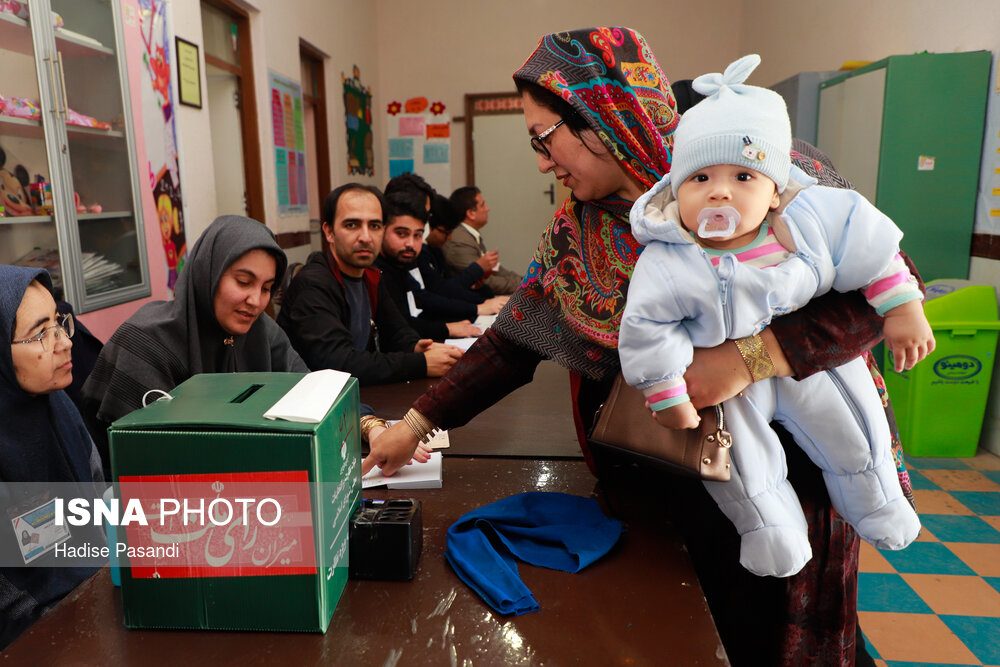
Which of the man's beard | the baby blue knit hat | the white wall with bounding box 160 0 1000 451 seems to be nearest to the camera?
the baby blue knit hat

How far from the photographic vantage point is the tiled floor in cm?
189

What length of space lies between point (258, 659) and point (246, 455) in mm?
221

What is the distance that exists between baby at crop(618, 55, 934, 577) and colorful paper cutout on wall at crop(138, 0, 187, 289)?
8.40 feet

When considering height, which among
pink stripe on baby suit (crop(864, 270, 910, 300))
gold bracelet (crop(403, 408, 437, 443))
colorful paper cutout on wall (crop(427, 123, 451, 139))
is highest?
colorful paper cutout on wall (crop(427, 123, 451, 139))

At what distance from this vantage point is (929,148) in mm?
3422

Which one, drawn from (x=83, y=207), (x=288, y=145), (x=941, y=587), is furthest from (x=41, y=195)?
(x=941, y=587)

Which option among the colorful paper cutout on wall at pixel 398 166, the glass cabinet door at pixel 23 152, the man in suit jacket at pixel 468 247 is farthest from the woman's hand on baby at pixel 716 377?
the colorful paper cutout on wall at pixel 398 166

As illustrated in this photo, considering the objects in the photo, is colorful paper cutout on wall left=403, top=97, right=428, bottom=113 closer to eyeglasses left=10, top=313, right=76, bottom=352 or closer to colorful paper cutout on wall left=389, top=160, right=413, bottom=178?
colorful paper cutout on wall left=389, top=160, right=413, bottom=178

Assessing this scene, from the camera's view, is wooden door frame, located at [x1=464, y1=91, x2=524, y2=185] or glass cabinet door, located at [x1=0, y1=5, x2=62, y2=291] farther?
wooden door frame, located at [x1=464, y1=91, x2=524, y2=185]

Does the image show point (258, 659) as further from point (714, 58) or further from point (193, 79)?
point (714, 58)

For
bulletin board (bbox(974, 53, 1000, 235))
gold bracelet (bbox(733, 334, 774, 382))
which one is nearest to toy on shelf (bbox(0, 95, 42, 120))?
gold bracelet (bbox(733, 334, 774, 382))

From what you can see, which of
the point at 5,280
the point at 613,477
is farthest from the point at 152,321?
the point at 613,477

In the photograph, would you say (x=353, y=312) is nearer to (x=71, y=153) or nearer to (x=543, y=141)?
(x=71, y=153)

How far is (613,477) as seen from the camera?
1.25 meters
